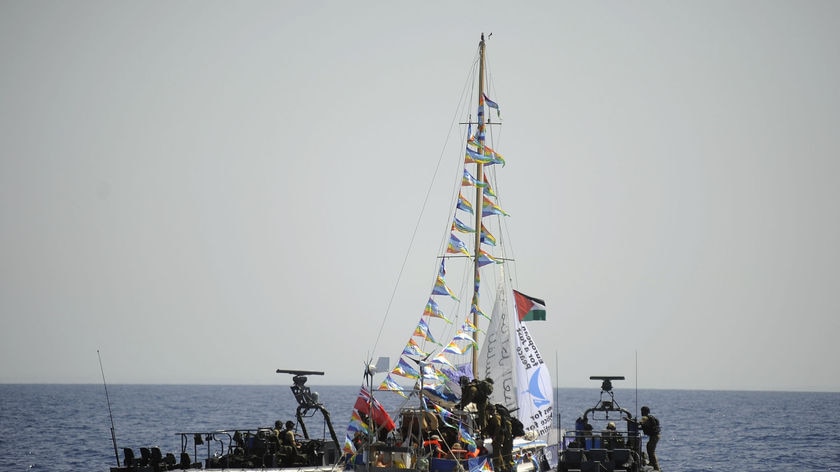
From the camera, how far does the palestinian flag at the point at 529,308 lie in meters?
46.0

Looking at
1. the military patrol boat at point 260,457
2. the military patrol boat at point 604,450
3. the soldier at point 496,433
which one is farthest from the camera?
the military patrol boat at point 604,450

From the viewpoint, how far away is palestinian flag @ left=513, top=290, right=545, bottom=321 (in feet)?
151

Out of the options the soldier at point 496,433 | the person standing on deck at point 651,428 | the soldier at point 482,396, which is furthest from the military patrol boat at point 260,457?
the person standing on deck at point 651,428

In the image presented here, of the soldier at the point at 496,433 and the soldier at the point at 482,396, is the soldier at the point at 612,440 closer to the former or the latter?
the soldier at the point at 496,433

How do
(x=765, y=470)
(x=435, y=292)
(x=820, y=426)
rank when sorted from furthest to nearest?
(x=820, y=426) < (x=765, y=470) < (x=435, y=292)

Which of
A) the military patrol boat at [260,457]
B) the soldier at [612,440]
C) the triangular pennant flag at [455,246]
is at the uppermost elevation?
the triangular pennant flag at [455,246]

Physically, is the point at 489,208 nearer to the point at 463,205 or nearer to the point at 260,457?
the point at 463,205

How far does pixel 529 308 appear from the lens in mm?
46062

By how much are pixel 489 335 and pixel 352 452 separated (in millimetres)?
9950

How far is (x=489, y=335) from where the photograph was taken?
45.0m

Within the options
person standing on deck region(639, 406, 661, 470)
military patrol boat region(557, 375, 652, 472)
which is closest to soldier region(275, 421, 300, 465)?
military patrol boat region(557, 375, 652, 472)

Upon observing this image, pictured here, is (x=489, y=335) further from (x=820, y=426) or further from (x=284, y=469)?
(x=820, y=426)

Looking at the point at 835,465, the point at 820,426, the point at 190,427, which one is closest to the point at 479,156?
the point at 835,465

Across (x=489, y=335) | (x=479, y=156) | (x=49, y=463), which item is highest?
(x=479, y=156)
